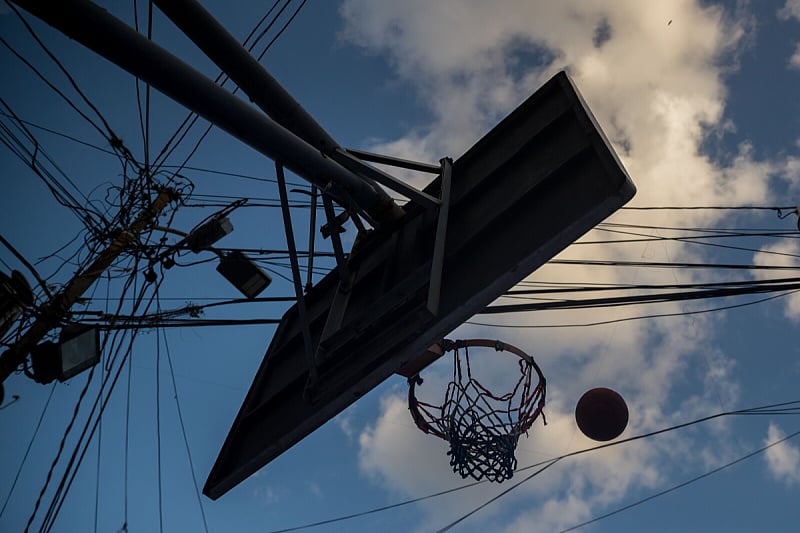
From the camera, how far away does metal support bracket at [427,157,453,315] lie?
3999 mm

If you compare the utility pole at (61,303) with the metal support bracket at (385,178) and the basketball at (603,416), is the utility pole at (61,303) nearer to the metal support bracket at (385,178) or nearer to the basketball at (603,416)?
the metal support bracket at (385,178)

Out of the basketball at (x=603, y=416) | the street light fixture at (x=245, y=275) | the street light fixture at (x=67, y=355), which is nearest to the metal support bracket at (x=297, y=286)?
the street light fixture at (x=245, y=275)

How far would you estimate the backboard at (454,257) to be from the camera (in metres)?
3.99

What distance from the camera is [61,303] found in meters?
9.54

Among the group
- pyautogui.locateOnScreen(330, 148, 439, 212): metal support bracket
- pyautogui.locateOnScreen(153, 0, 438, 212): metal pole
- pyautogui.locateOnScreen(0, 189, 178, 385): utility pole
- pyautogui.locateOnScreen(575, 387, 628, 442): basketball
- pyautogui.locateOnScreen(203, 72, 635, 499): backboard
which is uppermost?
pyautogui.locateOnScreen(0, 189, 178, 385): utility pole

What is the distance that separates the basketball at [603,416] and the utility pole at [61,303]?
5.42 m

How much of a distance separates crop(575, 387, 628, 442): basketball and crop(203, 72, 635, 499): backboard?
3.90 meters

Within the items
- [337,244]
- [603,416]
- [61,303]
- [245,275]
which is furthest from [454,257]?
[61,303]

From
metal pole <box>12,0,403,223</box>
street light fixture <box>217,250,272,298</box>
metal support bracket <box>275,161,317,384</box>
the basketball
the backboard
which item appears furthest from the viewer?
the basketball

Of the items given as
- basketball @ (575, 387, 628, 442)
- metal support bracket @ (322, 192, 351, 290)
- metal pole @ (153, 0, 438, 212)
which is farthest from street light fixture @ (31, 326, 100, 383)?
basketball @ (575, 387, 628, 442)

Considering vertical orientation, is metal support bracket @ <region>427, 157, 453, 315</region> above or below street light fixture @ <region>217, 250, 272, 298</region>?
below

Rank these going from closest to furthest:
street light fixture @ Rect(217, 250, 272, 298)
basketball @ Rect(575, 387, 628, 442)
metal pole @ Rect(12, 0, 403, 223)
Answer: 1. metal pole @ Rect(12, 0, 403, 223)
2. street light fixture @ Rect(217, 250, 272, 298)
3. basketball @ Rect(575, 387, 628, 442)

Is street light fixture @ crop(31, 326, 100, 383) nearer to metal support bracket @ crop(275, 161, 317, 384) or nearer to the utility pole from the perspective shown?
the utility pole

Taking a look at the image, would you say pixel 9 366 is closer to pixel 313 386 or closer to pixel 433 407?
pixel 433 407
